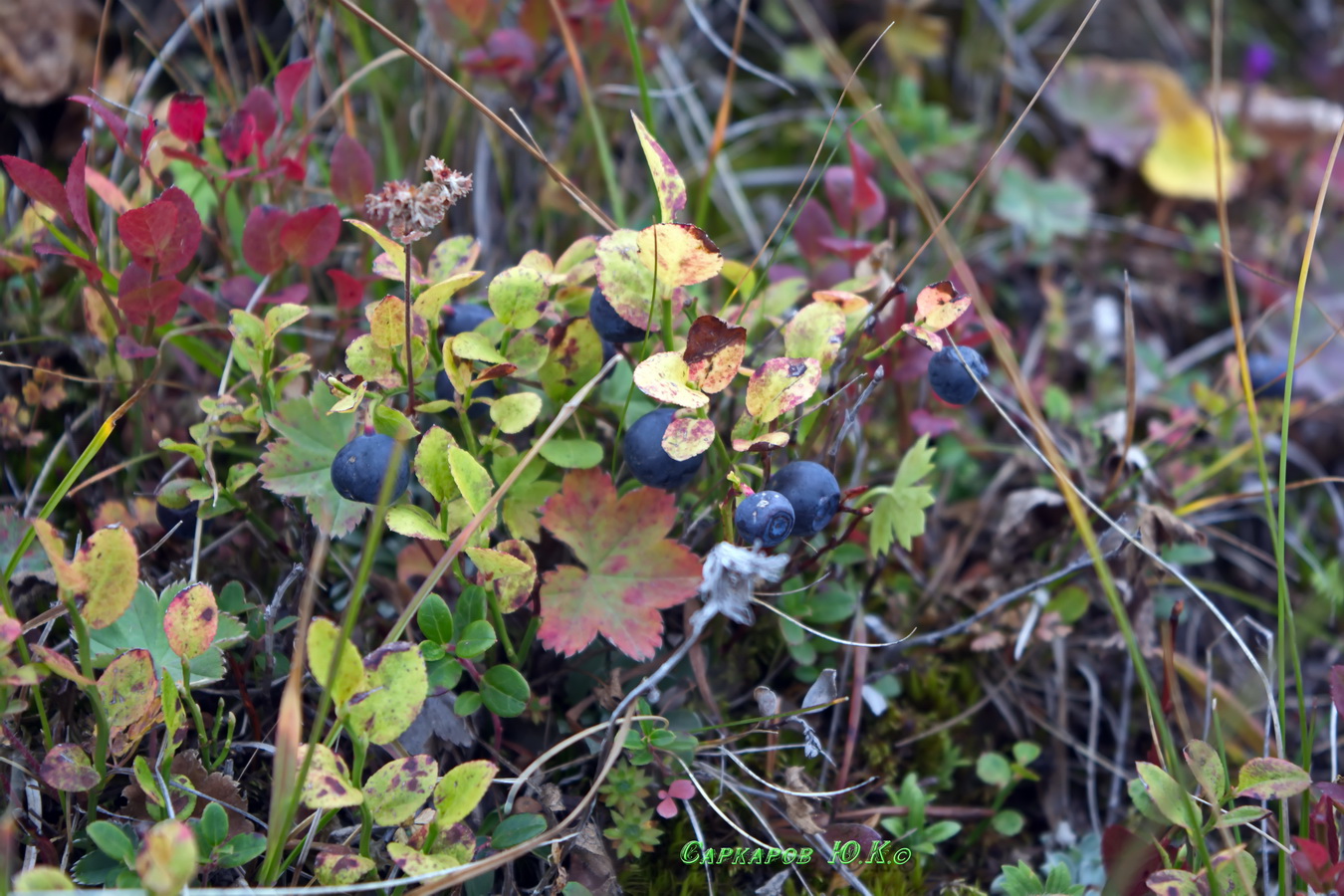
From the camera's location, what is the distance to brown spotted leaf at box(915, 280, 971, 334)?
109cm

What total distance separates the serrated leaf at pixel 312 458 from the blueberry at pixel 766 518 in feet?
1.45

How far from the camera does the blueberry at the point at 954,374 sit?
1.17m

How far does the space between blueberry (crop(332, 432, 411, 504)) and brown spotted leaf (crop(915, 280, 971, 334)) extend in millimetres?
629

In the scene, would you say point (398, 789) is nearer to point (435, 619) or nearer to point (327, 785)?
point (327, 785)

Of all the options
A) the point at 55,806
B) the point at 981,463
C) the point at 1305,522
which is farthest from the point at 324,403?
the point at 1305,522

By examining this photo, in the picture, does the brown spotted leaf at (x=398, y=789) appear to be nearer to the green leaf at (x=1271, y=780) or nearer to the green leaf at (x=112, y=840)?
the green leaf at (x=112, y=840)

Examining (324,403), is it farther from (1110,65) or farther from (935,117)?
(1110,65)

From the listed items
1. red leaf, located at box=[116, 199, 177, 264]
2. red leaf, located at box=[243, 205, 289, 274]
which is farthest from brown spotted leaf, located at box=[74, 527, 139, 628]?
red leaf, located at box=[243, 205, 289, 274]

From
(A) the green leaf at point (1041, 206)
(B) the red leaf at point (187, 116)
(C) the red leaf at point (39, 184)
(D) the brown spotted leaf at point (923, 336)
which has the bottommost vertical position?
(A) the green leaf at point (1041, 206)

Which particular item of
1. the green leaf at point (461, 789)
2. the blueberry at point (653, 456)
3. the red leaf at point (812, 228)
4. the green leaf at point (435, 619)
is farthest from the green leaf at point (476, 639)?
the red leaf at point (812, 228)

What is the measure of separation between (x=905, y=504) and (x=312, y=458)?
0.76 m

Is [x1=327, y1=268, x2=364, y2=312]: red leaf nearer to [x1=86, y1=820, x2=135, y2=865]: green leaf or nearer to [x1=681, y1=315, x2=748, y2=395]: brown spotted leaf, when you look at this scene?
[x1=681, y1=315, x2=748, y2=395]: brown spotted leaf

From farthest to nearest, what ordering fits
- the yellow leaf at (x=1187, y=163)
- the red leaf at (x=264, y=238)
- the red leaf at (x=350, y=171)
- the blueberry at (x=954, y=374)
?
the yellow leaf at (x=1187, y=163)
the red leaf at (x=350, y=171)
the red leaf at (x=264, y=238)
the blueberry at (x=954, y=374)

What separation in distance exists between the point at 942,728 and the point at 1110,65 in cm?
188
